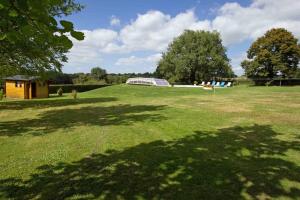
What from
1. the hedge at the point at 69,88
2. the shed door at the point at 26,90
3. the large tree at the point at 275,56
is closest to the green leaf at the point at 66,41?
the shed door at the point at 26,90

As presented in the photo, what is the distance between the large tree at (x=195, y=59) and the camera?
66.7 meters

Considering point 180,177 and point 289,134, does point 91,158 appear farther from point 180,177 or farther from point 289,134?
point 289,134

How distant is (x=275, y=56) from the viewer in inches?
2060

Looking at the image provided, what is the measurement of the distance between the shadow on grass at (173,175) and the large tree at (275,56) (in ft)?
156

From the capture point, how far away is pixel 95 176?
6348 mm

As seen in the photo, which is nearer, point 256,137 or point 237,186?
point 237,186

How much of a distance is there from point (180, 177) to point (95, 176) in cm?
181

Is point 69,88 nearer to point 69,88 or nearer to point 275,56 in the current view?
point 69,88

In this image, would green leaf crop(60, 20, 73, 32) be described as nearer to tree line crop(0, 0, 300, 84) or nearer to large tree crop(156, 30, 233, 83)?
tree line crop(0, 0, 300, 84)

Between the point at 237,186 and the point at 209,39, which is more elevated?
the point at 209,39

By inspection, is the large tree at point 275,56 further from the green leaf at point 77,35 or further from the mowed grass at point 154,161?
the green leaf at point 77,35

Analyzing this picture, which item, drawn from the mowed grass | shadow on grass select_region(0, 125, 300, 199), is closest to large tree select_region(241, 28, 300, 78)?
the mowed grass

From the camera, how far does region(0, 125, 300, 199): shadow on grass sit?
215 inches

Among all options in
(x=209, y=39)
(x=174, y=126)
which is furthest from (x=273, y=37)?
(x=174, y=126)
